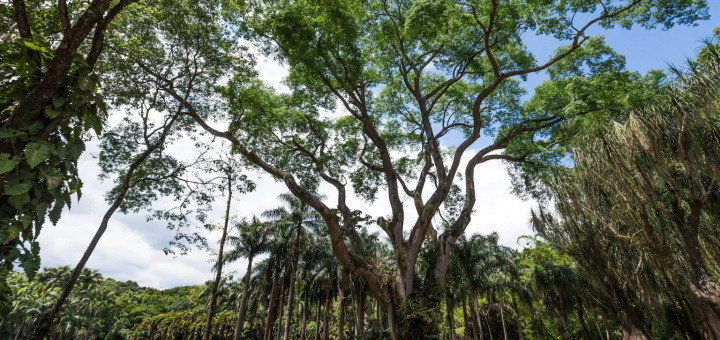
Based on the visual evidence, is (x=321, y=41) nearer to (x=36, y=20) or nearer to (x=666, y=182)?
(x=36, y=20)

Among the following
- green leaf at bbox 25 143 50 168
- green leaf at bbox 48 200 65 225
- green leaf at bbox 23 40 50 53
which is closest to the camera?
green leaf at bbox 25 143 50 168

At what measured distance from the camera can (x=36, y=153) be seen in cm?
240

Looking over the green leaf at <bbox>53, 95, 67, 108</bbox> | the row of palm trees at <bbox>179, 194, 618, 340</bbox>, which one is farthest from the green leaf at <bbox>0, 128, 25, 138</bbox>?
the row of palm trees at <bbox>179, 194, 618, 340</bbox>

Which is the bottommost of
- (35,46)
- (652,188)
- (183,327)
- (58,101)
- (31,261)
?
(31,261)

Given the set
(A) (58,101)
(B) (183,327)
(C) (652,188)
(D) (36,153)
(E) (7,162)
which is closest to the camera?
(E) (7,162)

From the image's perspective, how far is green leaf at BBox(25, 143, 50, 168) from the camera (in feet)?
7.73

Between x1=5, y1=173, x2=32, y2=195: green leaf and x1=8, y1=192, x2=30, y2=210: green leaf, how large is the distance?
70mm

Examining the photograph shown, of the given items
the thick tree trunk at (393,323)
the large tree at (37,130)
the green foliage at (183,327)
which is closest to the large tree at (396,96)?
the thick tree trunk at (393,323)

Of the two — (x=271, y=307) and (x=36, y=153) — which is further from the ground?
(x=271, y=307)

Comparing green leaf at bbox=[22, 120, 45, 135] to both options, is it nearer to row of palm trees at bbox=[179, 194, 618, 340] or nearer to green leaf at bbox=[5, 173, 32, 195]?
green leaf at bbox=[5, 173, 32, 195]

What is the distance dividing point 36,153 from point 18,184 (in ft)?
0.78

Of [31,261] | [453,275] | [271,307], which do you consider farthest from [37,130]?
[271,307]

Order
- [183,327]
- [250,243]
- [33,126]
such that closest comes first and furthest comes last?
[33,126]
[250,243]
[183,327]

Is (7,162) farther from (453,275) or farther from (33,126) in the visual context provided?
(453,275)
